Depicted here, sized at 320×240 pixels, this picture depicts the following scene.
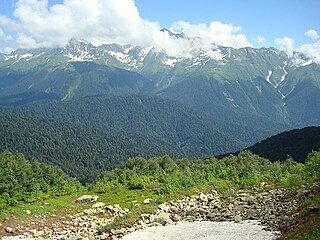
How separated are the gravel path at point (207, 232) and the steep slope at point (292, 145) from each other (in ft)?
323

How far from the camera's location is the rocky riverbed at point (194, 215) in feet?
125

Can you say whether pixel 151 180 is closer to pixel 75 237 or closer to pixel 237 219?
pixel 237 219

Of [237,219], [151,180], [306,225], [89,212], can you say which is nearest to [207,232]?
[237,219]

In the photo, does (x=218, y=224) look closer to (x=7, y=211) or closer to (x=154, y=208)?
(x=154, y=208)

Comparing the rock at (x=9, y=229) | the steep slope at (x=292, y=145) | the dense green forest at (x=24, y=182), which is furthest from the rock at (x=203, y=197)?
the steep slope at (x=292, y=145)

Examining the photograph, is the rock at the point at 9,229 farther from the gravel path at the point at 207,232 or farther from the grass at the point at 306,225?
the grass at the point at 306,225

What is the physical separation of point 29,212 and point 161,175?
2728 centimetres

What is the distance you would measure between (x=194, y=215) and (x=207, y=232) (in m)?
7.77

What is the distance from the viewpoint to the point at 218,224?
125ft

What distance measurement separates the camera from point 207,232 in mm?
35219

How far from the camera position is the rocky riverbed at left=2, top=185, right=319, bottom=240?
38031 millimetres

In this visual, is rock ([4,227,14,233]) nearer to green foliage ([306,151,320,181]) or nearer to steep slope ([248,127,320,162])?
green foliage ([306,151,320,181])

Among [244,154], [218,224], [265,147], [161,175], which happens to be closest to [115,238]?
[218,224]

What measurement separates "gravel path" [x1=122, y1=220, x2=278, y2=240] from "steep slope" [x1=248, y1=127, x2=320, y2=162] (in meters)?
98.4
